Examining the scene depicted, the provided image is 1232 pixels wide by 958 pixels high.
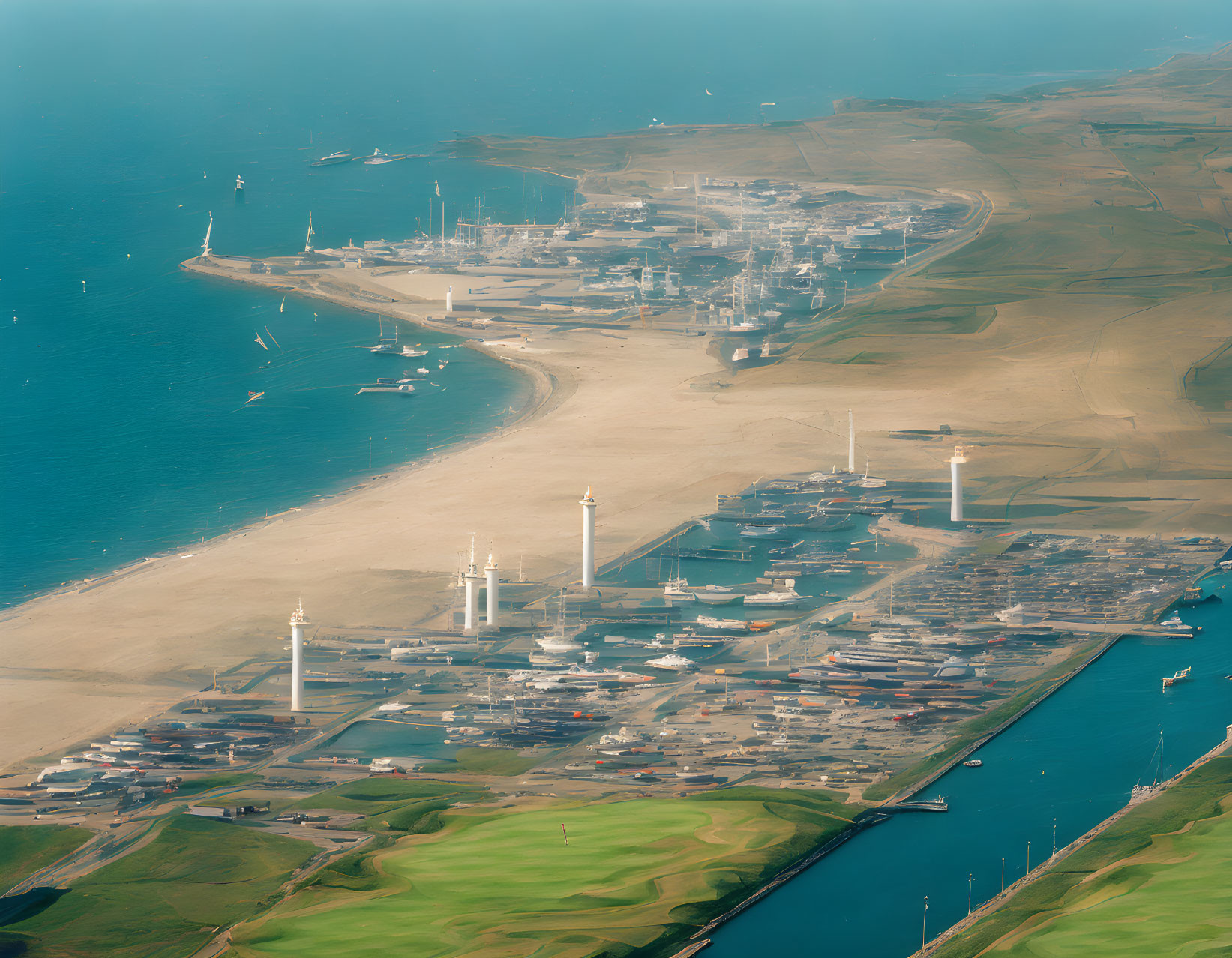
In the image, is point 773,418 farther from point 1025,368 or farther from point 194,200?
point 194,200

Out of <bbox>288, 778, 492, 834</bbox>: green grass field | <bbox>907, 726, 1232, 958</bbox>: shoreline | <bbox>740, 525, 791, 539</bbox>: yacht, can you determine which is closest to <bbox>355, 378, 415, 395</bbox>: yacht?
<bbox>740, 525, 791, 539</bbox>: yacht

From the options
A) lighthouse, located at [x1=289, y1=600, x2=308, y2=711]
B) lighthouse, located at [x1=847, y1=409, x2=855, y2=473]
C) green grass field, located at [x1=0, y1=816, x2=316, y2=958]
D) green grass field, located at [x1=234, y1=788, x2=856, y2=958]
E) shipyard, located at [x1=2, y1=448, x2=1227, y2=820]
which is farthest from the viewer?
lighthouse, located at [x1=847, y1=409, x2=855, y2=473]

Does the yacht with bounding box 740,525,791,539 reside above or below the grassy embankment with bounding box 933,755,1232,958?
above

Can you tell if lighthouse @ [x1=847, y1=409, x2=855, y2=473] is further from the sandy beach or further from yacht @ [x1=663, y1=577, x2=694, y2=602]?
yacht @ [x1=663, y1=577, x2=694, y2=602]

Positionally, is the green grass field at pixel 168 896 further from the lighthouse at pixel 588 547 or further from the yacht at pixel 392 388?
the yacht at pixel 392 388

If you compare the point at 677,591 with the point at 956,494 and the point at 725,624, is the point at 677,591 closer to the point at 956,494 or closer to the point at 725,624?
the point at 725,624

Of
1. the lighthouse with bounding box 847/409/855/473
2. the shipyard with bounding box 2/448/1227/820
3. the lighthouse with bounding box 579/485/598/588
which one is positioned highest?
the lighthouse with bounding box 847/409/855/473

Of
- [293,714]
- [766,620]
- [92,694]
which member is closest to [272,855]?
[293,714]

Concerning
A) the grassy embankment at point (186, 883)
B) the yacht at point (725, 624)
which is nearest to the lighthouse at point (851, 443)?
the yacht at point (725, 624)
